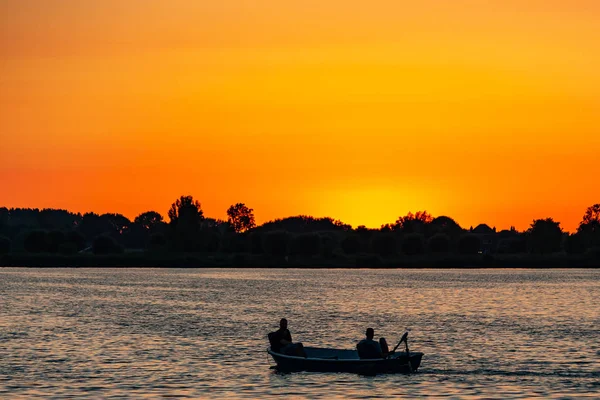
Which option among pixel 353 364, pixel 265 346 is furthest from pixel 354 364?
pixel 265 346

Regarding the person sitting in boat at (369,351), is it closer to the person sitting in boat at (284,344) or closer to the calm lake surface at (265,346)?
the calm lake surface at (265,346)

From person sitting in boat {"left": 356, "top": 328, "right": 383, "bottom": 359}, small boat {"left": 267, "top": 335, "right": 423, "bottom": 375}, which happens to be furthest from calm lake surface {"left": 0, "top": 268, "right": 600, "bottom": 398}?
person sitting in boat {"left": 356, "top": 328, "right": 383, "bottom": 359}

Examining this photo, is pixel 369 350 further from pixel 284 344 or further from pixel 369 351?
pixel 284 344

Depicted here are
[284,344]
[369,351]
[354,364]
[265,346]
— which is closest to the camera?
[354,364]

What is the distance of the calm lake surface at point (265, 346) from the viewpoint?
177ft

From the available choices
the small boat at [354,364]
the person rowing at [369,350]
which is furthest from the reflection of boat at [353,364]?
the person rowing at [369,350]

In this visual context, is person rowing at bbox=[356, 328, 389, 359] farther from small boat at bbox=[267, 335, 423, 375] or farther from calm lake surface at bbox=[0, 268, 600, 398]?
calm lake surface at bbox=[0, 268, 600, 398]

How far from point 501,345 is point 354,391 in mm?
28851

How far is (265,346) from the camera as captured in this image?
77000 mm

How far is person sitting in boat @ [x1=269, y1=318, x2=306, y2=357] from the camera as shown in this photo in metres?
58.9

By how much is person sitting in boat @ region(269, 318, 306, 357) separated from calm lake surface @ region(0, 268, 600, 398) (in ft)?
4.65

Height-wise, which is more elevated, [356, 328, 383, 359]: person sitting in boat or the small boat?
[356, 328, 383, 359]: person sitting in boat

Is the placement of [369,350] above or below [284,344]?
below

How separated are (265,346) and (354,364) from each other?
69.0 ft
